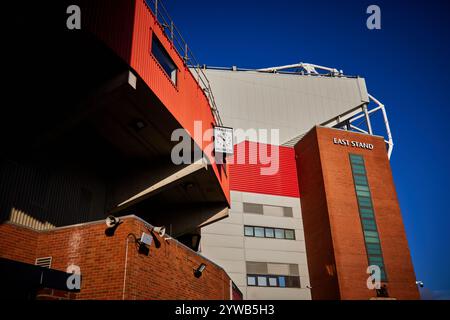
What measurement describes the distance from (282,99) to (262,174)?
38.9 feet

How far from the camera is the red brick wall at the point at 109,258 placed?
12773 millimetres

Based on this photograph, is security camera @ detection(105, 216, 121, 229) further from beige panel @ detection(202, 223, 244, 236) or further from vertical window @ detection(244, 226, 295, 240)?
vertical window @ detection(244, 226, 295, 240)

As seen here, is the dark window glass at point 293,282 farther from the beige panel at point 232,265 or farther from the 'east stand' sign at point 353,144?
the 'east stand' sign at point 353,144

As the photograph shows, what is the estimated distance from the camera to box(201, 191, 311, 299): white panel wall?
40406mm

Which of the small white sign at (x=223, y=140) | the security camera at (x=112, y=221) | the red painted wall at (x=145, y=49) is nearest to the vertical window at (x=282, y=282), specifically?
the small white sign at (x=223, y=140)

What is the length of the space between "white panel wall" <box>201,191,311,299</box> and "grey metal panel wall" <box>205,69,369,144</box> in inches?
431

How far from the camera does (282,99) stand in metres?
53.8

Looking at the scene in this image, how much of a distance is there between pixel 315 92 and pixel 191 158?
39.7 meters

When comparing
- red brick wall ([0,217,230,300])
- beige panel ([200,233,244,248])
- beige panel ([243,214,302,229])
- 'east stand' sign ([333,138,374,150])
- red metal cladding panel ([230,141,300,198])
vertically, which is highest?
'east stand' sign ([333,138,374,150])

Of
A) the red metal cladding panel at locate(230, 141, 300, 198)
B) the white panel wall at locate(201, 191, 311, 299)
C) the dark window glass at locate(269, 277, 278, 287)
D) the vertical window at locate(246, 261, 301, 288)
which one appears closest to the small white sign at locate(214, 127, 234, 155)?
the white panel wall at locate(201, 191, 311, 299)

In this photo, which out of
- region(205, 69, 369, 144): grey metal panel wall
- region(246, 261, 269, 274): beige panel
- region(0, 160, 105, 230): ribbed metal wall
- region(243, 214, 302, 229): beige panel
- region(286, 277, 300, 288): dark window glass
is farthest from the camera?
region(205, 69, 369, 144): grey metal panel wall

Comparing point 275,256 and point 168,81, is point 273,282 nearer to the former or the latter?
point 275,256

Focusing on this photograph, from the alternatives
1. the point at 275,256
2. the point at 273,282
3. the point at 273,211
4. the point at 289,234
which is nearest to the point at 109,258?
the point at 273,282

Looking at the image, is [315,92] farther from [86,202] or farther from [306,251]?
[86,202]
